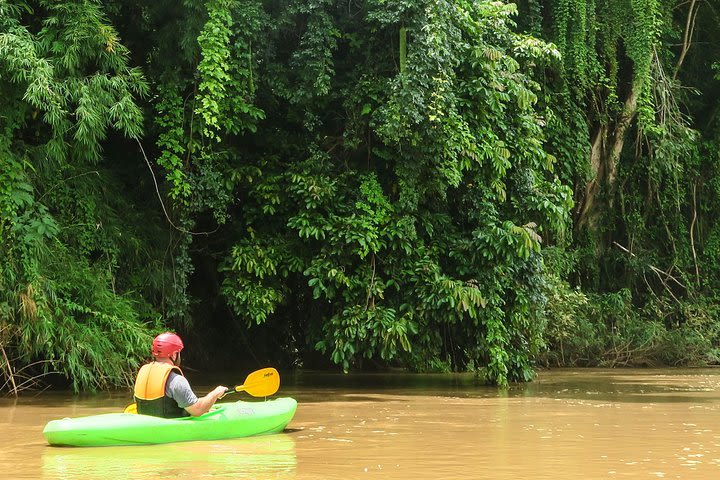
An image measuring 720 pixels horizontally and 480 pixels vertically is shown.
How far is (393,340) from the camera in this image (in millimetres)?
11766

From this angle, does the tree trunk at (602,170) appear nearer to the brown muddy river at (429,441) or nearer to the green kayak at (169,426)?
the brown muddy river at (429,441)

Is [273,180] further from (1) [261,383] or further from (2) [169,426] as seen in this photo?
(2) [169,426]

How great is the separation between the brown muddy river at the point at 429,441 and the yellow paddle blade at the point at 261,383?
389mm

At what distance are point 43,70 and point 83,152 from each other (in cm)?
131

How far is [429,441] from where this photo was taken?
7469 mm

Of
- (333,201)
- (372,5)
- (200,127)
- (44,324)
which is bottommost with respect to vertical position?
(44,324)

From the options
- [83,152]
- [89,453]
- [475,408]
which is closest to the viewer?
[89,453]

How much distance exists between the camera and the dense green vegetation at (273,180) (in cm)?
1083

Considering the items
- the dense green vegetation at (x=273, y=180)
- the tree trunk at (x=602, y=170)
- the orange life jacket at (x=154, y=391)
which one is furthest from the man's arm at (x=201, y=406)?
the tree trunk at (x=602, y=170)

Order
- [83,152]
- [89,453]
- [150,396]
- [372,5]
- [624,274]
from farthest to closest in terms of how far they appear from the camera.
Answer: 1. [624,274]
2. [372,5]
3. [83,152]
4. [150,396]
5. [89,453]

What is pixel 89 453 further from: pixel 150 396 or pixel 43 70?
pixel 43 70

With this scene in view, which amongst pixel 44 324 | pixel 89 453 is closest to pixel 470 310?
pixel 44 324

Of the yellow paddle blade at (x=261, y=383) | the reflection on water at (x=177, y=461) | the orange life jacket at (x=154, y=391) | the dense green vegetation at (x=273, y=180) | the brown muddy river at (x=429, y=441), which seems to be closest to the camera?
the reflection on water at (x=177, y=461)

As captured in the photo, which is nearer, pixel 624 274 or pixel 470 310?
pixel 470 310
